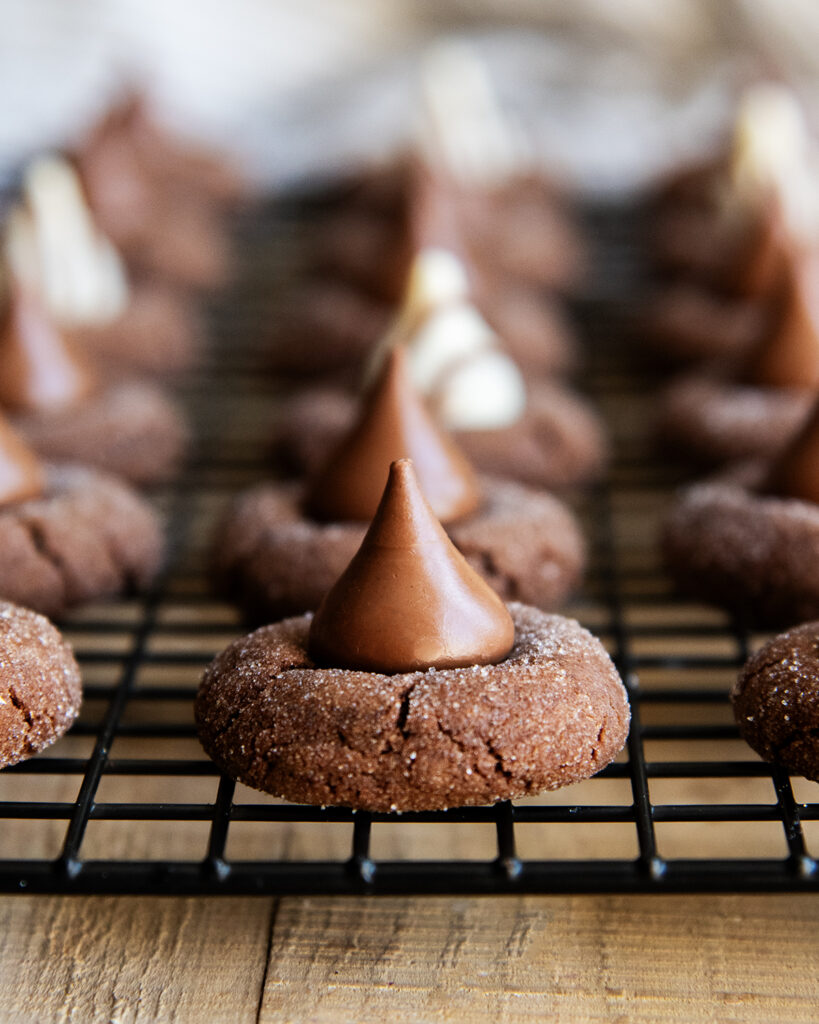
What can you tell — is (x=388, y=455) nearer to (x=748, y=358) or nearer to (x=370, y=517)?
(x=370, y=517)

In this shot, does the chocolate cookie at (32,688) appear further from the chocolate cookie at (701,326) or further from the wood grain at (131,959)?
the chocolate cookie at (701,326)

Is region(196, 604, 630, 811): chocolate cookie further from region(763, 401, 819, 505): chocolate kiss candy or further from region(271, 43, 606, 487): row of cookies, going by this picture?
region(271, 43, 606, 487): row of cookies

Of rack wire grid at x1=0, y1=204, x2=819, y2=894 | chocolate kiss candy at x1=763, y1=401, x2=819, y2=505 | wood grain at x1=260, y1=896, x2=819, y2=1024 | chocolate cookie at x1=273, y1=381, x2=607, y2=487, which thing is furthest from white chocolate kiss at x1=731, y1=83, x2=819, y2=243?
wood grain at x1=260, y1=896, x2=819, y2=1024

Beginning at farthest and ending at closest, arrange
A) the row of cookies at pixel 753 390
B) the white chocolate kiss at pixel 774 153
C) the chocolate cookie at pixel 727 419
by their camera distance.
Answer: the white chocolate kiss at pixel 774 153 → the chocolate cookie at pixel 727 419 → the row of cookies at pixel 753 390

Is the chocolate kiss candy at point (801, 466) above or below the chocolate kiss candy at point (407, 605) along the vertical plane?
below

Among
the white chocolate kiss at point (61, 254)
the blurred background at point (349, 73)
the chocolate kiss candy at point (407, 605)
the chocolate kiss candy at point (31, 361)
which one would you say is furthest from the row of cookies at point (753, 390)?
the white chocolate kiss at point (61, 254)

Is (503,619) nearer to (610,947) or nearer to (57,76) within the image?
(610,947)
